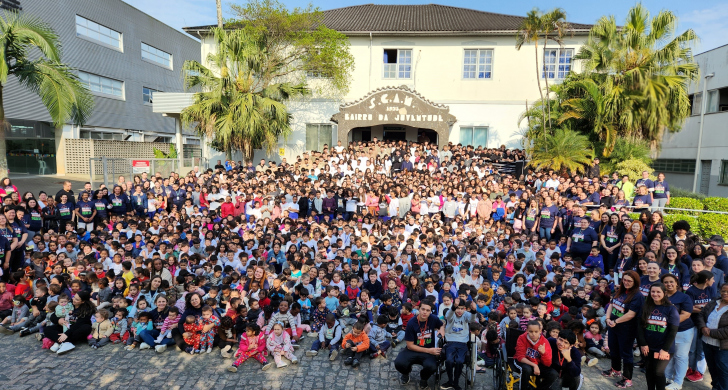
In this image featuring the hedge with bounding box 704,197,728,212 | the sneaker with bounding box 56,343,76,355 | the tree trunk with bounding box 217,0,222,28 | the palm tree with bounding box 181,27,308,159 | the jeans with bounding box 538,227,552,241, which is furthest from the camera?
the tree trunk with bounding box 217,0,222,28

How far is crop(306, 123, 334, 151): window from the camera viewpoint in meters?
22.5

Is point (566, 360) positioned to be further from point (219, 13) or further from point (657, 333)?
point (219, 13)

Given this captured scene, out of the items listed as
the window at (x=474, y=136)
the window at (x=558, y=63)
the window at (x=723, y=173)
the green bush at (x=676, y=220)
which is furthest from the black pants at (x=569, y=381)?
the window at (x=723, y=173)

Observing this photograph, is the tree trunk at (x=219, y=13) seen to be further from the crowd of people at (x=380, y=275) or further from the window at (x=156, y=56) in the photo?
the window at (x=156, y=56)

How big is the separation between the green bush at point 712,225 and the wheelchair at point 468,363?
874 centimetres

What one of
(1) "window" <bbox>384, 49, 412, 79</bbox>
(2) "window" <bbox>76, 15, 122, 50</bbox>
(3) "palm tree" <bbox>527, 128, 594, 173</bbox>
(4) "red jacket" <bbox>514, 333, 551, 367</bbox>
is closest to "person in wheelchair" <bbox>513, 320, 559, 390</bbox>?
(4) "red jacket" <bbox>514, 333, 551, 367</bbox>

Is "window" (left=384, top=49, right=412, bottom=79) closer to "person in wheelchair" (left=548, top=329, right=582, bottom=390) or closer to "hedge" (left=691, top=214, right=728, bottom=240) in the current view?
"hedge" (left=691, top=214, right=728, bottom=240)

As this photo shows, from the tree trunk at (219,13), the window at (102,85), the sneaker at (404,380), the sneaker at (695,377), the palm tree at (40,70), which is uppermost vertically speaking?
the tree trunk at (219,13)

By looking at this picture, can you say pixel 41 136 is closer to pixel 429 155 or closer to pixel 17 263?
pixel 17 263

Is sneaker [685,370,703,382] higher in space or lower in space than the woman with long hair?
lower

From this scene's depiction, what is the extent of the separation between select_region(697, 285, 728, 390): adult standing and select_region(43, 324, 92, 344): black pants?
379 inches

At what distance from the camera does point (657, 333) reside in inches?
205

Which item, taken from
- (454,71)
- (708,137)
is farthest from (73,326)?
(708,137)

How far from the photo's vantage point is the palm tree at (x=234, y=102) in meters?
16.9
